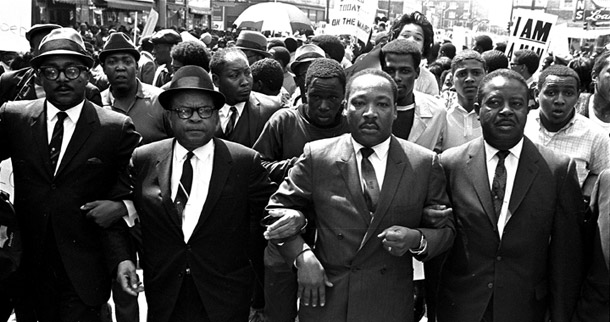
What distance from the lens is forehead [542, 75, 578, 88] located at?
4.05 metres

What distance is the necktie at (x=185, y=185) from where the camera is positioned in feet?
11.1

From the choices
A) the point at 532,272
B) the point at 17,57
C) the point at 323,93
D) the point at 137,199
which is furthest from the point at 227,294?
the point at 17,57

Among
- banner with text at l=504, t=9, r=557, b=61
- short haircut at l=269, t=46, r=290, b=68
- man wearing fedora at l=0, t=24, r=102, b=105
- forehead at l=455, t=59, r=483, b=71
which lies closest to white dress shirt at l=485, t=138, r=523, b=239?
forehead at l=455, t=59, r=483, b=71

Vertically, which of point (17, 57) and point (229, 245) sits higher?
point (17, 57)

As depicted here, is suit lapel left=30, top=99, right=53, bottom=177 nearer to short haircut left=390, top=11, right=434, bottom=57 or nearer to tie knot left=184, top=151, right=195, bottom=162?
tie knot left=184, top=151, right=195, bottom=162

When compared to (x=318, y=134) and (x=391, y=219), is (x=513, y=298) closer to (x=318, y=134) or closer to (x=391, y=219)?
(x=391, y=219)

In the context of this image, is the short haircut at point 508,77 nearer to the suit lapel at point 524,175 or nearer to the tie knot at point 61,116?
the suit lapel at point 524,175

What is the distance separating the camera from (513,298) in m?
3.16

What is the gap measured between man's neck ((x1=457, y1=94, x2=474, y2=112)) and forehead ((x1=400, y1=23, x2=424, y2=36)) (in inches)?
41.3

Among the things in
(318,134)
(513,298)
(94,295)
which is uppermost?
(318,134)

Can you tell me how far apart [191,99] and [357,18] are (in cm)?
529

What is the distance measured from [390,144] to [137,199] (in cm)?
136

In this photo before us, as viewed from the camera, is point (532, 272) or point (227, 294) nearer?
point (532, 272)

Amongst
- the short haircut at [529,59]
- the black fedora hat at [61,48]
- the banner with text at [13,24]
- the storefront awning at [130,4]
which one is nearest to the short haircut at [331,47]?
the short haircut at [529,59]
